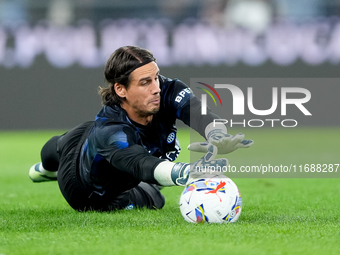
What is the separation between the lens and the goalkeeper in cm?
457

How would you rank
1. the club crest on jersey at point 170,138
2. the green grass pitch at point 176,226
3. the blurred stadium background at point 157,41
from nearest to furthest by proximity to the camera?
the green grass pitch at point 176,226
the club crest on jersey at point 170,138
the blurred stadium background at point 157,41

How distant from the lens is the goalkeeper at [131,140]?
4.57 metres

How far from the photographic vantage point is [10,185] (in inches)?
335

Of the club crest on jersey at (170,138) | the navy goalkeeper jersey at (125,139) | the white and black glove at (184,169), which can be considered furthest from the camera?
the club crest on jersey at (170,138)

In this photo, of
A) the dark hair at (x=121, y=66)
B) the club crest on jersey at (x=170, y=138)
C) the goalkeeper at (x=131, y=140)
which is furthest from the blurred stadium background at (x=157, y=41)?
the dark hair at (x=121, y=66)

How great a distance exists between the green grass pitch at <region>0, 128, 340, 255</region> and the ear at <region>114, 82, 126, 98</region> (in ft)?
3.65

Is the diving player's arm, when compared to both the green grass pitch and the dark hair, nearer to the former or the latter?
the green grass pitch

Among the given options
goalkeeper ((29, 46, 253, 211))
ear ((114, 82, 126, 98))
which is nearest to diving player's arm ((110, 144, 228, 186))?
goalkeeper ((29, 46, 253, 211))

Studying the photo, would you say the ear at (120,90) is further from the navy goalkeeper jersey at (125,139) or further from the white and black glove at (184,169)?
the white and black glove at (184,169)

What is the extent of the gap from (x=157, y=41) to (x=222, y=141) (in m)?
12.8

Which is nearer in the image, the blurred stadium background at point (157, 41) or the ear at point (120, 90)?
the ear at point (120, 90)

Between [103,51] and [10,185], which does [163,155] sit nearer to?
[10,185]

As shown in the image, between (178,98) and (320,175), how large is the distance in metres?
4.86

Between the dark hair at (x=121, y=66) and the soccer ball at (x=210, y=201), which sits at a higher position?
the dark hair at (x=121, y=66)
